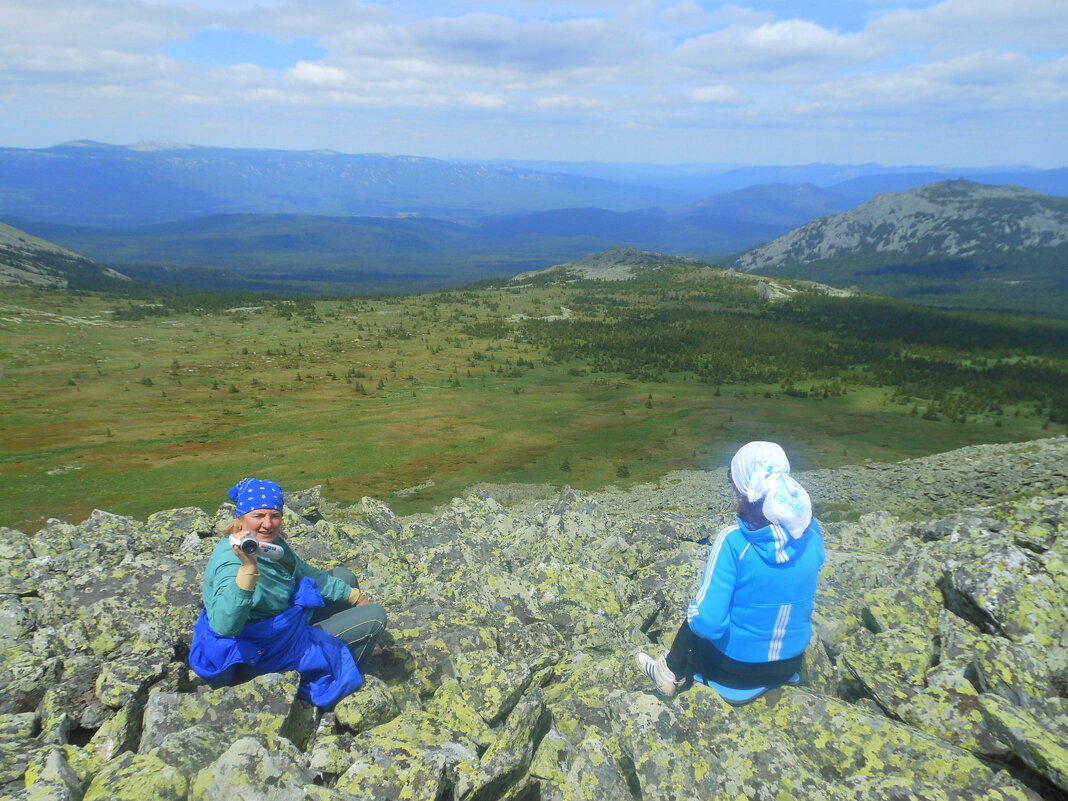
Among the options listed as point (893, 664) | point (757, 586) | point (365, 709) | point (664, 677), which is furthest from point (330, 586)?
→ point (893, 664)

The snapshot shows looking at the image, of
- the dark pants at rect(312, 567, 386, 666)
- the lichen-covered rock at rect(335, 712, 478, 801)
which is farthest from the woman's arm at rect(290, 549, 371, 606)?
the lichen-covered rock at rect(335, 712, 478, 801)

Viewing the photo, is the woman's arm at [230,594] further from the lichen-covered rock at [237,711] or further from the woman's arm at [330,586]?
the woman's arm at [330,586]

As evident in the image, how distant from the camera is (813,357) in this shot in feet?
177

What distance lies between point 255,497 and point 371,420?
28671 mm

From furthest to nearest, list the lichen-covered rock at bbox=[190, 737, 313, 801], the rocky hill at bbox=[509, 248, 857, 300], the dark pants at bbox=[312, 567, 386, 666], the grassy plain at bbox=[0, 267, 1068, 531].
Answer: the rocky hill at bbox=[509, 248, 857, 300] → the grassy plain at bbox=[0, 267, 1068, 531] → the dark pants at bbox=[312, 567, 386, 666] → the lichen-covered rock at bbox=[190, 737, 313, 801]

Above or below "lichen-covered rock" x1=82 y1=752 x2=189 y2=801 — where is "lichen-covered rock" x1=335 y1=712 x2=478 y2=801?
below

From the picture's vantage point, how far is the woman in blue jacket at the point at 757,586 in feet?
14.7

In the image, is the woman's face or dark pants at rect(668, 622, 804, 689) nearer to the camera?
dark pants at rect(668, 622, 804, 689)

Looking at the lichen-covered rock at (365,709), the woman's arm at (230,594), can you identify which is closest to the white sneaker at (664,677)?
the lichen-covered rock at (365,709)

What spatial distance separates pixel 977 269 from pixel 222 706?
25252cm

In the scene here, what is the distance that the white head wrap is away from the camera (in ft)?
14.5

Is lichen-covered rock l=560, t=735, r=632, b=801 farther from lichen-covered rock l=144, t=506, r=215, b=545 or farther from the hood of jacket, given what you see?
lichen-covered rock l=144, t=506, r=215, b=545

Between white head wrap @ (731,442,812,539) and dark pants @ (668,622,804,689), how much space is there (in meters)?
1.40

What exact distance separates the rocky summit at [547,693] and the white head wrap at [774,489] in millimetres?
1867
